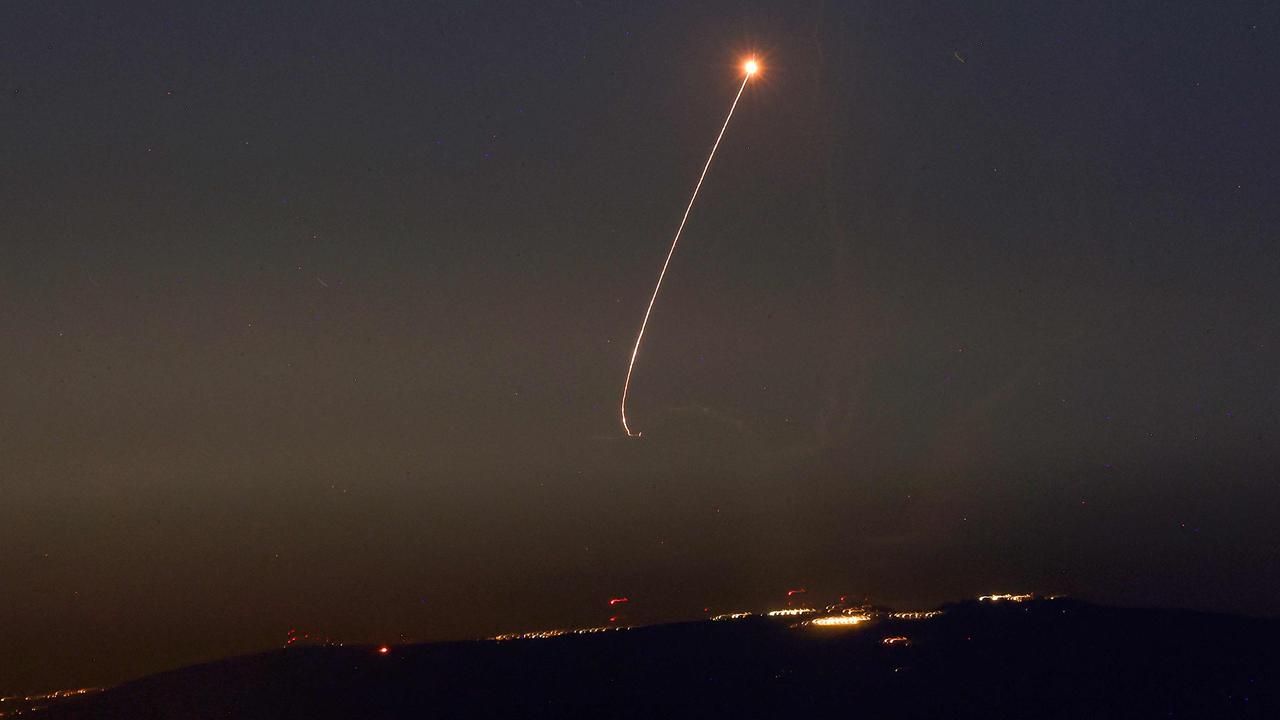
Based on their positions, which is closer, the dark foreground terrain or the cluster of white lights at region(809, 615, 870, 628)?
the dark foreground terrain

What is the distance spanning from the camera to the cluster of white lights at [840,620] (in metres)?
34.5

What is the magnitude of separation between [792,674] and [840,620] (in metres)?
4.93

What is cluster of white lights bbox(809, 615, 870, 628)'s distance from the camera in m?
34.5

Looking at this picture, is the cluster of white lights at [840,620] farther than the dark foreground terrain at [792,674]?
Yes

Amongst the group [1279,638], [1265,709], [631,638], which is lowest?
[1265,709]

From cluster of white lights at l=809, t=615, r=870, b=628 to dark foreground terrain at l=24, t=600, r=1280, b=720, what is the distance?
0.48 metres

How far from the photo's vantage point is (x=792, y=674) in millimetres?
30734

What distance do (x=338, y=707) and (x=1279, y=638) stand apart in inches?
1127

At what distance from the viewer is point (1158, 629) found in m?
32.4

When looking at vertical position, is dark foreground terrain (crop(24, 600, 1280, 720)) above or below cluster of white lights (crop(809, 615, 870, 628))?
below

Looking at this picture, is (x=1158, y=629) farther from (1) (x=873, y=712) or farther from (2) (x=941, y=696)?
(1) (x=873, y=712)

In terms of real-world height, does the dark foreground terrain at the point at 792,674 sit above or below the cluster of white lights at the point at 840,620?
below

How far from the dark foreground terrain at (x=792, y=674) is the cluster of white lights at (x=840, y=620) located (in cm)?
48

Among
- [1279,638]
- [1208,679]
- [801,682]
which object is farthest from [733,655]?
[1279,638]
